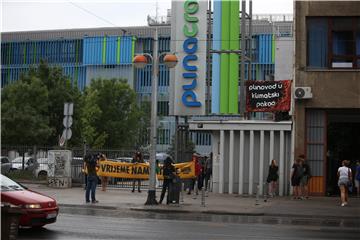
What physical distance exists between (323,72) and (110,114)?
33.1m

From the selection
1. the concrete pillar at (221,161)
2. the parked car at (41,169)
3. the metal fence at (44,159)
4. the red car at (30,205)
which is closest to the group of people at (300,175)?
the concrete pillar at (221,161)

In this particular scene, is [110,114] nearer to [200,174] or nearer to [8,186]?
[200,174]

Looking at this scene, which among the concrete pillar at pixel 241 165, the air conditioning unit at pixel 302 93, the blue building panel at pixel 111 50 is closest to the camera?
the air conditioning unit at pixel 302 93

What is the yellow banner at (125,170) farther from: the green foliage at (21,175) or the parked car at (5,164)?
the parked car at (5,164)

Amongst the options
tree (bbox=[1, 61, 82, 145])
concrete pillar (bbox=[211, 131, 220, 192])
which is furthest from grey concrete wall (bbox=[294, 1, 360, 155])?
tree (bbox=[1, 61, 82, 145])

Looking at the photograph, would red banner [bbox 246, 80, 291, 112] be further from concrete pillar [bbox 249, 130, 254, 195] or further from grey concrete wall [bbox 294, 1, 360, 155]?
concrete pillar [bbox 249, 130, 254, 195]

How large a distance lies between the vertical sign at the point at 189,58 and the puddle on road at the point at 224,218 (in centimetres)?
1108

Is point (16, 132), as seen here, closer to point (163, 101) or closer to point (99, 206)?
point (99, 206)

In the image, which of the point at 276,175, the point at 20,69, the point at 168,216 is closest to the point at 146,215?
the point at 168,216

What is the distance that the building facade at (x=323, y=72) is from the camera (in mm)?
25750

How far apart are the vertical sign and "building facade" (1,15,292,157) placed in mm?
52941

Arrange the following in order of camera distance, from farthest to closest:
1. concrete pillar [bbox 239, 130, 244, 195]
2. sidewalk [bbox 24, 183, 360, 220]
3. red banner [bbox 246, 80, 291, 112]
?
red banner [bbox 246, 80, 291, 112] < concrete pillar [bbox 239, 130, 244, 195] < sidewalk [bbox 24, 183, 360, 220]

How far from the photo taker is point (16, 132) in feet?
140

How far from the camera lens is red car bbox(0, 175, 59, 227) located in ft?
42.1
